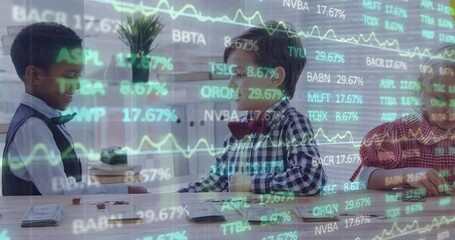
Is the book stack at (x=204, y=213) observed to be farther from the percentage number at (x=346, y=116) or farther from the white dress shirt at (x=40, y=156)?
the percentage number at (x=346, y=116)

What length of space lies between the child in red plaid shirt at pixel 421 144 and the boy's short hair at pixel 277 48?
272mm

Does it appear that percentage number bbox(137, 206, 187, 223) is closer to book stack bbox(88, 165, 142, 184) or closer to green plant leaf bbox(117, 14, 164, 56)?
book stack bbox(88, 165, 142, 184)

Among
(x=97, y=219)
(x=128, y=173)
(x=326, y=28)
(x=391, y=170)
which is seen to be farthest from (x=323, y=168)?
(x=97, y=219)

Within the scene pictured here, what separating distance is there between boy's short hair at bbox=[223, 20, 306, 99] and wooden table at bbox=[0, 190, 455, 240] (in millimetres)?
260

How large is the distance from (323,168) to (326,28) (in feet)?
1.02

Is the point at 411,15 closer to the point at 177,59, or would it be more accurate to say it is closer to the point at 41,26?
the point at 177,59

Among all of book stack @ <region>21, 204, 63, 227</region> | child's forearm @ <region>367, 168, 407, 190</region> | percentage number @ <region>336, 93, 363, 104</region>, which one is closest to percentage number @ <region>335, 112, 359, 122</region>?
percentage number @ <region>336, 93, 363, 104</region>

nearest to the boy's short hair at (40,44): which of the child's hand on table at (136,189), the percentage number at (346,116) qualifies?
the child's hand on table at (136,189)

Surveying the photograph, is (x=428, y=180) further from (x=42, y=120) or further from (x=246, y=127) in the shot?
(x=42, y=120)

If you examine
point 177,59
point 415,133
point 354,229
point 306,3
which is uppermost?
point 306,3

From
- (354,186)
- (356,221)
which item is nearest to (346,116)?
(354,186)

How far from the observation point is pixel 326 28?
122 cm

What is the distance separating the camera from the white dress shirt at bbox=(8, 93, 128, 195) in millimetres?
862

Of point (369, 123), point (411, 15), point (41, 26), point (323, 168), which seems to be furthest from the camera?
point (411, 15)
